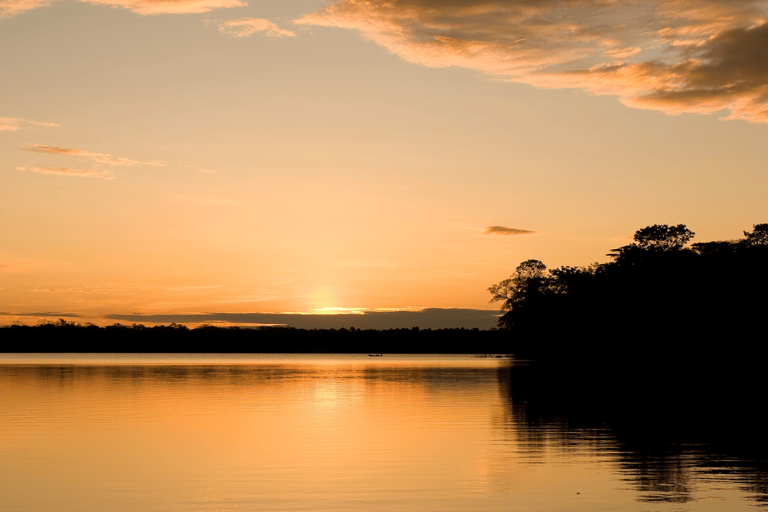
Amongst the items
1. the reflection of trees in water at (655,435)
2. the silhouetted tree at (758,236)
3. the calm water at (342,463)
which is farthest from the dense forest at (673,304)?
the calm water at (342,463)

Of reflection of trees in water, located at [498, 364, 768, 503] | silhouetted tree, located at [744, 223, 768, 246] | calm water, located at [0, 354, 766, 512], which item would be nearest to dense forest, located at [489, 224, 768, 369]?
silhouetted tree, located at [744, 223, 768, 246]

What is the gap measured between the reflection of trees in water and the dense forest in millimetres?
37483

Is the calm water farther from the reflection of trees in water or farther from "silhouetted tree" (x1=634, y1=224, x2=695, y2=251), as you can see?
"silhouetted tree" (x1=634, y1=224, x2=695, y2=251)

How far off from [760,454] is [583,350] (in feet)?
370

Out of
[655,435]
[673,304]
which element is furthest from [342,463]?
[673,304]

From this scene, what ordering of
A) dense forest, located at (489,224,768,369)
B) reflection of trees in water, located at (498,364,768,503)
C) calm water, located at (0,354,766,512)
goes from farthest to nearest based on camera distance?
dense forest, located at (489,224,768,369), reflection of trees in water, located at (498,364,768,503), calm water, located at (0,354,766,512)

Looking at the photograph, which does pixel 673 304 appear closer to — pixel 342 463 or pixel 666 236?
pixel 666 236

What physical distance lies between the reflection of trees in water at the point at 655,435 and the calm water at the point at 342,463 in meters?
0.14

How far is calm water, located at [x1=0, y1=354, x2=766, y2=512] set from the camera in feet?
68.4

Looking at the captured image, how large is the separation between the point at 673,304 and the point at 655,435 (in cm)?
7237

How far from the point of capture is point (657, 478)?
77.5 feet

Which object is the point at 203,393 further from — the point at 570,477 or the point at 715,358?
the point at 715,358

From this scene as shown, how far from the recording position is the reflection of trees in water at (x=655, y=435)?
23656 millimetres

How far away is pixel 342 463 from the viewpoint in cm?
2720
